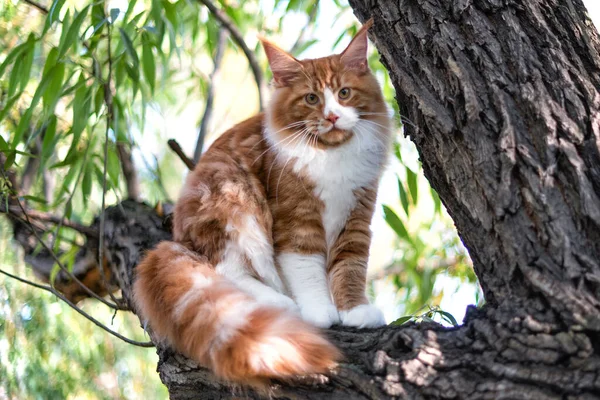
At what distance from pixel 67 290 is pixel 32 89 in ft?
A: 3.74

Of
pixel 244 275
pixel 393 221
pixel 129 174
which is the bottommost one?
pixel 244 275

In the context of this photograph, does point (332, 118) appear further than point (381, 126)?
No

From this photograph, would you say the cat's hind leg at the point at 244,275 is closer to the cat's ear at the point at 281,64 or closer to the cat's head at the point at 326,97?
the cat's head at the point at 326,97

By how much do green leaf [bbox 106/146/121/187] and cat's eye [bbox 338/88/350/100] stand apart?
0.98m

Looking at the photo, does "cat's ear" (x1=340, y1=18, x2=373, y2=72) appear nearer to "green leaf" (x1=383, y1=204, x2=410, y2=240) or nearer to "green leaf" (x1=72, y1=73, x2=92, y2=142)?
"green leaf" (x1=383, y1=204, x2=410, y2=240)

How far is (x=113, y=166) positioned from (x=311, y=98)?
90 cm

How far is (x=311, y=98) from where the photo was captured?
239cm

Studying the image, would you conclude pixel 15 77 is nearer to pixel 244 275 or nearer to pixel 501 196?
pixel 244 275

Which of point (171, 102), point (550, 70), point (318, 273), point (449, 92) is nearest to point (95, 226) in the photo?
point (318, 273)

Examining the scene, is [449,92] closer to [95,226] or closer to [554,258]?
[554,258]

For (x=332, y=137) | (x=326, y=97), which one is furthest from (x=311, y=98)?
(x=332, y=137)

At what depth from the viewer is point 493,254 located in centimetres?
145

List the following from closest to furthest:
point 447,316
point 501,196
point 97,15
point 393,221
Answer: point 501,196 → point 447,316 → point 97,15 → point 393,221

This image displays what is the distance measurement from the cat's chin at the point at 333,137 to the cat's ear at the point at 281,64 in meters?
0.28
